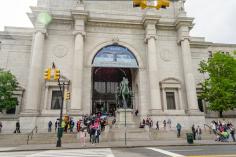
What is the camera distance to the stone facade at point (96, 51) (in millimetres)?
29859

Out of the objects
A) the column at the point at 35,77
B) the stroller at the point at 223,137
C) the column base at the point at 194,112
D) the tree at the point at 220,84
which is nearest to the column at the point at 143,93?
the column base at the point at 194,112

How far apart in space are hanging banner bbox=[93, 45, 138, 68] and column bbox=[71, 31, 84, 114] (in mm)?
2903

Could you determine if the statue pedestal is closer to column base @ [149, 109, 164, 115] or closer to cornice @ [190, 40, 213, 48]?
column base @ [149, 109, 164, 115]

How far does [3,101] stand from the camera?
1083 inches

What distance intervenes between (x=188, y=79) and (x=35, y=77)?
23.6m

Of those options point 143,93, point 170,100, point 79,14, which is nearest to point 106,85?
point 143,93

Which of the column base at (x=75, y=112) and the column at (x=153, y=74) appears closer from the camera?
the column base at (x=75, y=112)

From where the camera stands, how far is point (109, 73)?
41062 mm

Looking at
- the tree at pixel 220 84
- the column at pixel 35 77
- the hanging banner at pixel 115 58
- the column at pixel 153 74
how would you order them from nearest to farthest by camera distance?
the column at pixel 35 77
the column at pixel 153 74
the tree at pixel 220 84
the hanging banner at pixel 115 58

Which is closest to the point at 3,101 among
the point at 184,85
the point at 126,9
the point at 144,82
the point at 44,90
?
the point at 44,90

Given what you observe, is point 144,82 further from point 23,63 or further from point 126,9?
point 23,63

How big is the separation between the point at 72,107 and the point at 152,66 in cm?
1392

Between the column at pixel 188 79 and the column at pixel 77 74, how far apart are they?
16828 millimetres

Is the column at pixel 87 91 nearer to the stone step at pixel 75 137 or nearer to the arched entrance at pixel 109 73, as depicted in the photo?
the arched entrance at pixel 109 73
